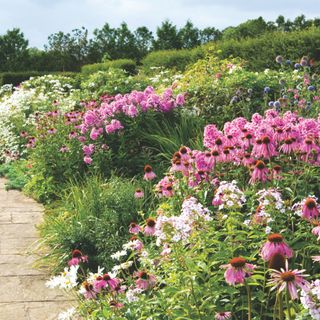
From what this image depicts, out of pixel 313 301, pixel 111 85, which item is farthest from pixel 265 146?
pixel 111 85

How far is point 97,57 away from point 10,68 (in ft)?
20.4

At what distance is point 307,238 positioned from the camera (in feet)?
10.8

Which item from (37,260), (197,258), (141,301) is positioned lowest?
(37,260)

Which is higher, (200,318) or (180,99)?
(180,99)

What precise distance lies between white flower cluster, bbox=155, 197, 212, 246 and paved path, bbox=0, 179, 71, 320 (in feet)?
4.61

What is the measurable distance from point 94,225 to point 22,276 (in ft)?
2.27

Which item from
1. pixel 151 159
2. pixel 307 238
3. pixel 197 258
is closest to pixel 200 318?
pixel 197 258

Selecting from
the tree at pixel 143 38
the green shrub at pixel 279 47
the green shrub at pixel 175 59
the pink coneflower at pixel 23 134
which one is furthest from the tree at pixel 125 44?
the pink coneflower at pixel 23 134

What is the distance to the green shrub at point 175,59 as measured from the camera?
54.7 ft

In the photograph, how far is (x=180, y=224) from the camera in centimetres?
276

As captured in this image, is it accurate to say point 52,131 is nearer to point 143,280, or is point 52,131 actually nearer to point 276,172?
point 276,172

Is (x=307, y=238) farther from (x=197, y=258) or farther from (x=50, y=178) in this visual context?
(x=50, y=178)

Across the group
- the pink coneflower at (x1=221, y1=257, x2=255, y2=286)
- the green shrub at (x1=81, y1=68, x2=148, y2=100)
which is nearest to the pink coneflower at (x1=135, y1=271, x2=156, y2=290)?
the pink coneflower at (x1=221, y1=257, x2=255, y2=286)

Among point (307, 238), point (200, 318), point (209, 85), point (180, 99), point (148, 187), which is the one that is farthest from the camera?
point (209, 85)
